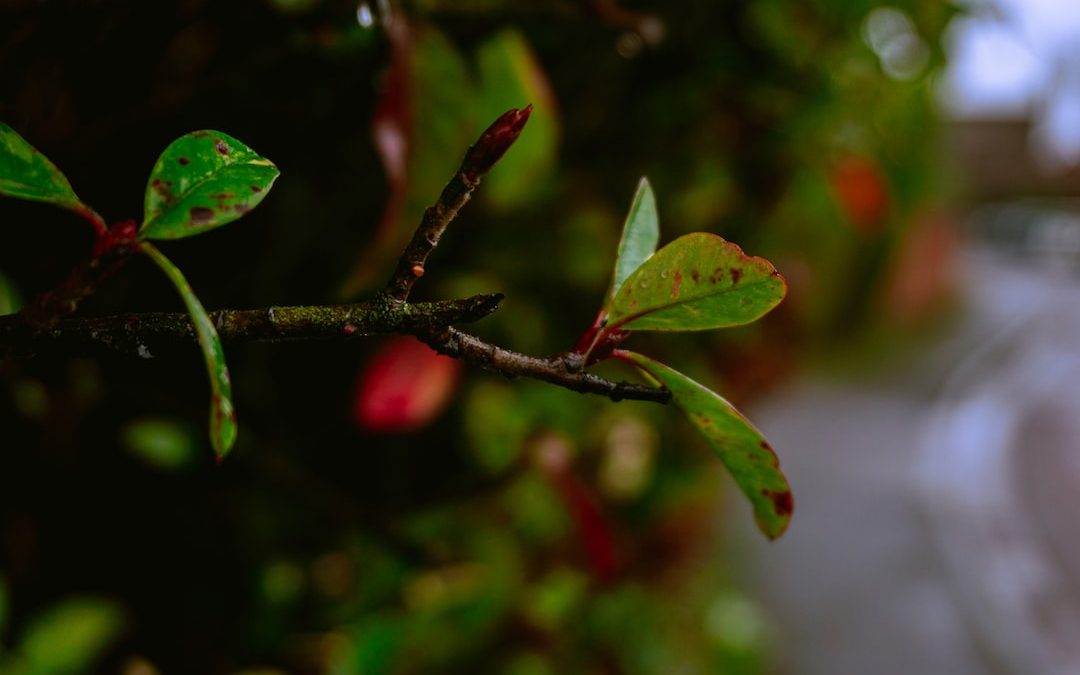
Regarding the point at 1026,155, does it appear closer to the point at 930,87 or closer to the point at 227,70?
the point at 930,87

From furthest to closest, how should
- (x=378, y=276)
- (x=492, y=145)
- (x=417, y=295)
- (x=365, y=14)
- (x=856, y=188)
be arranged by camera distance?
(x=856, y=188), (x=417, y=295), (x=378, y=276), (x=365, y=14), (x=492, y=145)

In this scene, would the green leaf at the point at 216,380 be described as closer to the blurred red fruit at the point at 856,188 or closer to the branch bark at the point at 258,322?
the branch bark at the point at 258,322

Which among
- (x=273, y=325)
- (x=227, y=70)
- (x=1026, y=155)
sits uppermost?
(x=1026, y=155)

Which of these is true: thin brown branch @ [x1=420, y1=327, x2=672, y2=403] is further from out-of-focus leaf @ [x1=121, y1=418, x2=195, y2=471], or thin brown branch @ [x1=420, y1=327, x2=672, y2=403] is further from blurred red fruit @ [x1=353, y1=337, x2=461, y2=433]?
out-of-focus leaf @ [x1=121, y1=418, x2=195, y2=471]

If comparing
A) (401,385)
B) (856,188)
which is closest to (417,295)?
(401,385)

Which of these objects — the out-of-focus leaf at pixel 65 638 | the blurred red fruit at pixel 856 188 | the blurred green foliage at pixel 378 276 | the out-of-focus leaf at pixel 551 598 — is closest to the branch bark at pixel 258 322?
the blurred green foliage at pixel 378 276

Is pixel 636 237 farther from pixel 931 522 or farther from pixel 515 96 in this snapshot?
pixel 931 522

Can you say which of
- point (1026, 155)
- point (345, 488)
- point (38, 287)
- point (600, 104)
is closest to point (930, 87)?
point (600, 104)
